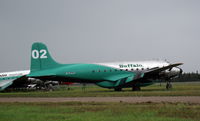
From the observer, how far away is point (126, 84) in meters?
44.1

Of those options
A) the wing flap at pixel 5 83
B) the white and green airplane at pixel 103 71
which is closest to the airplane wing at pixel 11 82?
the wing flap at pixel 5 83

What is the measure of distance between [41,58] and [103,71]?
931cm

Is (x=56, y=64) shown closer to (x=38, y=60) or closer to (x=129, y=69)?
(x=38, y=60)

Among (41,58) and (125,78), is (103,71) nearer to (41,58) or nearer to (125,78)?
(125,78)

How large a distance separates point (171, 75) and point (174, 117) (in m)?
32.9

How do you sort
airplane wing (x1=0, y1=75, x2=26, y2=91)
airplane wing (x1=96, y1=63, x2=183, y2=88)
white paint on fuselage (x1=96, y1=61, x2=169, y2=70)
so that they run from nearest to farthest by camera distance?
airplane wing (x1=96, y1=63, x2=183, y2=88) → white paint on fuselage (x1=96, y1=61, x2=169, y2=70) → airplane wing (x1=0, y1=75, x2=26, y2=91)

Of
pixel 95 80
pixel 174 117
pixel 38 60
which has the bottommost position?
pixel 174 117

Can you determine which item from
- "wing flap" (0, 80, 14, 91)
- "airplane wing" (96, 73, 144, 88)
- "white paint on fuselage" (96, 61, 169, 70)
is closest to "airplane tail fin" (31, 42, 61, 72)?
"airplane wing" (96, 73, 144, 88)

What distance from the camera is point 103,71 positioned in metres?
44.4

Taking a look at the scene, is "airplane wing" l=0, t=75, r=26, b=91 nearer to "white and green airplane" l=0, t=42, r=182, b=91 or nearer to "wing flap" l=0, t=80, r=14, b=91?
"wing flap" l=0, t=80, r=14, b=91

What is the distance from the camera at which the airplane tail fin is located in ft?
140

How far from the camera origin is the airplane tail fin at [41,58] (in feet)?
140

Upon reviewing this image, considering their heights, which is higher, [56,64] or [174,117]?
[56,64]

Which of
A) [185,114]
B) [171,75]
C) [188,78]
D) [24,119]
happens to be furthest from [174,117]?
[188,78]
